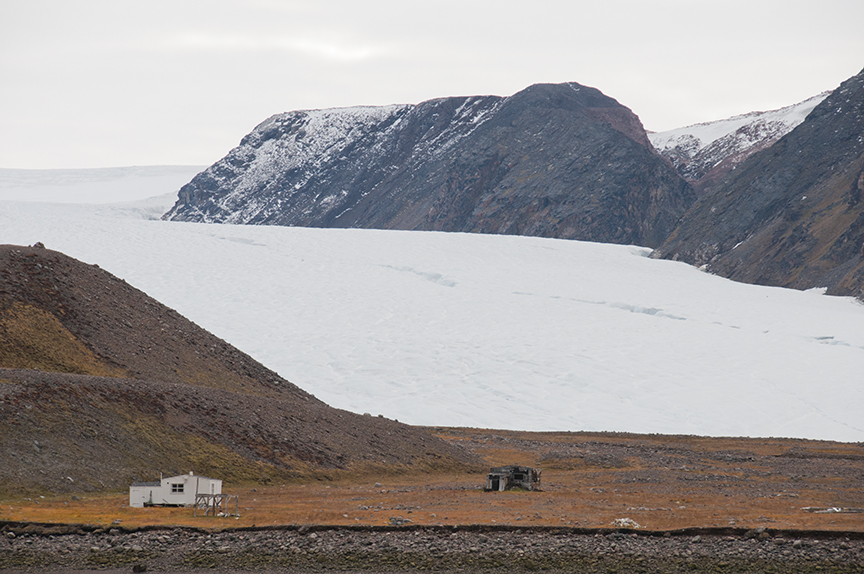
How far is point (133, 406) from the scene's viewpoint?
2822 cm

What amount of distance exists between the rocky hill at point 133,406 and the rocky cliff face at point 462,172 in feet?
273

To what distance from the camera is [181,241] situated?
72.2m

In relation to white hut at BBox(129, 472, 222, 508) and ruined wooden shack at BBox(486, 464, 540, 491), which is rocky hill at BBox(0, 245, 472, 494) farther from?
ruined wooden shack at BBox(486, 464, 540, 491)

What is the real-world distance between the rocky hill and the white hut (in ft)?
8.54

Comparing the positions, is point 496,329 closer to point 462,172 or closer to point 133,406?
point 133,406

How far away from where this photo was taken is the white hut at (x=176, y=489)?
22.4 m

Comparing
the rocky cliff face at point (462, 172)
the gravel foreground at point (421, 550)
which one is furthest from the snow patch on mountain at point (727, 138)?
the gravel foreground at point (421, 550)

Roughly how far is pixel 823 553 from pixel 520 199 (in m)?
105

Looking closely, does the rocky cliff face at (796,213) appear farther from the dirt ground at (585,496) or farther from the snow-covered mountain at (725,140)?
the dirt ground at (585,496)

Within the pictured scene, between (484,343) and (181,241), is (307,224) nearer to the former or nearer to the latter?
(181,241)

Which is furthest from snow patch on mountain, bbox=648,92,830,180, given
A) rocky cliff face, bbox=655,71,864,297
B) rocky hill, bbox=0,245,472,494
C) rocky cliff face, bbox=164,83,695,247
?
rocky hill, bbox=0,245,472,494

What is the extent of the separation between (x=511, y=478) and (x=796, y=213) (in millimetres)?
76348

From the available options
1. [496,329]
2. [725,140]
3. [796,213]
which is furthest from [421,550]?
[725,140]

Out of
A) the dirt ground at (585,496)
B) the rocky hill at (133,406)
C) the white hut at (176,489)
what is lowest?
the dirt ground at (585,496)
